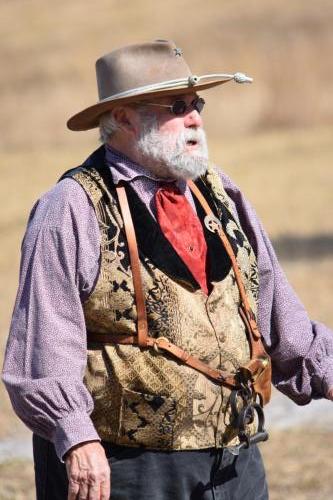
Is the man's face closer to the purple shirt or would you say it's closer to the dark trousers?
the purple shirt

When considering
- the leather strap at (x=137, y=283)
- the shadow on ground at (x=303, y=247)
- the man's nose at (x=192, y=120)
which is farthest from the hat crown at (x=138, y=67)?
the shadow on ground at (x=303, y=247)

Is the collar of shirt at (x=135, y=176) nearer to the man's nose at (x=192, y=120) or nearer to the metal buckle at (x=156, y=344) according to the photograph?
the man's nose at (x=192, y=120)

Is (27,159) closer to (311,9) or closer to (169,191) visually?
(311,9)

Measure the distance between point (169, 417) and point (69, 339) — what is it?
35 centimetres

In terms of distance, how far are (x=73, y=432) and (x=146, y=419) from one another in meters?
0.27

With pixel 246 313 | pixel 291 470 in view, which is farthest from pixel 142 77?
pixel 291 470

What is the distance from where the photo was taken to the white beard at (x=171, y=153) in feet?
11.6

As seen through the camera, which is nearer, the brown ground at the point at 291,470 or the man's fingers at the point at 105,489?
the man's fingers at the point at 105,489

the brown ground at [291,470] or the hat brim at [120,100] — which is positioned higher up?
the hat brim at [120,100]

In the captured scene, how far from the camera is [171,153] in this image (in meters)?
3.54

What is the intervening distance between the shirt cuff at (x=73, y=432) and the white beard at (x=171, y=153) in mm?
744

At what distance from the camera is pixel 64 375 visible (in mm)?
3213

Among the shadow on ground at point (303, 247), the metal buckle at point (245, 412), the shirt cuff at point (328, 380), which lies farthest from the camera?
the shadow on ground at point (303, 247)

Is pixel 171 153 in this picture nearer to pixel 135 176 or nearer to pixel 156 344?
pixel 135 176
